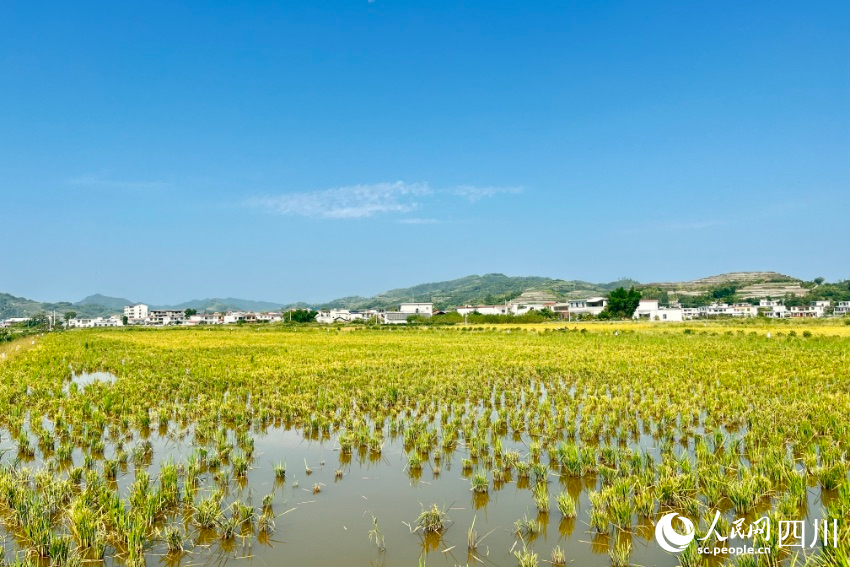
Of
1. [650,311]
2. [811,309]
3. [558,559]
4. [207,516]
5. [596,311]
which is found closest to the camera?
[558,559]

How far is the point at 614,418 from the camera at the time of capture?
896 cm

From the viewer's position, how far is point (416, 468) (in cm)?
673

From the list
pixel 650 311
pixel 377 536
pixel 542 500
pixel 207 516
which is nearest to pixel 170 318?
pixel 650 311

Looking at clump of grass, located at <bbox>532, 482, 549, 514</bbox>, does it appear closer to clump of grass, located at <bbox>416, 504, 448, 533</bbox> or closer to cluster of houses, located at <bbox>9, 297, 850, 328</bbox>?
clump of grass, located at <bbox>416, 504, 448, 533</bbox>

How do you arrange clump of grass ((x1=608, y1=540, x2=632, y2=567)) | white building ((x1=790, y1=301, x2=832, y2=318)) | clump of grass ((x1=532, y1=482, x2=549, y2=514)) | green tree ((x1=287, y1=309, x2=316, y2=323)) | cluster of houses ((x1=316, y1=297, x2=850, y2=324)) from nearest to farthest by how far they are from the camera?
clump of grass ((x1=608, y1=540, x2=632, y2=567)) → clump of grass ((x1=532, y1=482, x2=549, y2=514)) → cluster of houses ((x1=316, y1=297, x2=850, y2=324)) → green tree ((x1=287, y1=309, x2=316, y2=323)) → white building ((x1=790, y1=301, x2=832, y2=318))

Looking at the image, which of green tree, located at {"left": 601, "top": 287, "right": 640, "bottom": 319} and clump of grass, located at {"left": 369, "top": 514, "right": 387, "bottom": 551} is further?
green tree, located at {"left": 601, "top": 287, "right": 640, "bottom": 319}

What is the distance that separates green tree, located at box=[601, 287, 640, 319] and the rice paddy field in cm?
5148

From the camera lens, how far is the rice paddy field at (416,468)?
445 cm

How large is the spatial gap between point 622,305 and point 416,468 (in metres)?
62.9

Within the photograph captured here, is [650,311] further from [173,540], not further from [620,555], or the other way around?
[173,540]

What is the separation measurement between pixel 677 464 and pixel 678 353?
55.3 ft

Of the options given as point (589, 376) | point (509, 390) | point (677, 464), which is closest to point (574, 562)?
point (677, 464)

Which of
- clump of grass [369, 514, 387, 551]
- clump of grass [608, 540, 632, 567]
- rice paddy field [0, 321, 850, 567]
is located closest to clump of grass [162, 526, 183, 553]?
rice paddy field [0, 321, 850, 567]

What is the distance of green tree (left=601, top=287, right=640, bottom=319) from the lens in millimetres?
64000
